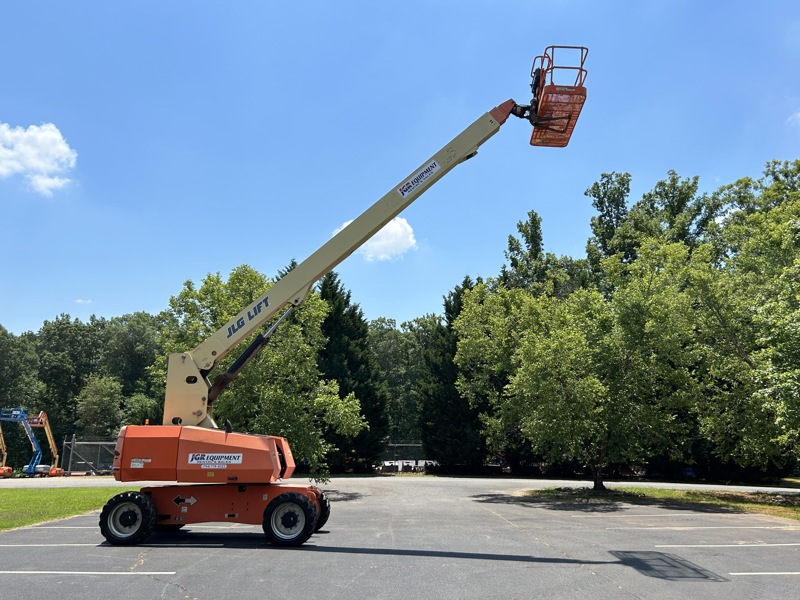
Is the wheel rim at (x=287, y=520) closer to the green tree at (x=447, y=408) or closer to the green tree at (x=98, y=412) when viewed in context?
the green tree at (x=447, y=408)

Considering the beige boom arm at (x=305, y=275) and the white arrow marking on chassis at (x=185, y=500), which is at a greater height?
the beige boom arm at (x=305, y=275)

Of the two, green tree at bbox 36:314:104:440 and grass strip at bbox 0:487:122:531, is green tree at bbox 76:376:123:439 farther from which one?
grass strip at bbox 0:487:122:531

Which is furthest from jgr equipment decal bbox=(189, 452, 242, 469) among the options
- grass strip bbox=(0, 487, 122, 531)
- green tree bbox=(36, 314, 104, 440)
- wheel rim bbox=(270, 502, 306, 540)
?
green tree bbox=(36, 314, 104, 440)

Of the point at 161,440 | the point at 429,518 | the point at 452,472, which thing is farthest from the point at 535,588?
the point at 452,472

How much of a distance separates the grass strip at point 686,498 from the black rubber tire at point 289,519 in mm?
13886

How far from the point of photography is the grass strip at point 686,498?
64.8ft

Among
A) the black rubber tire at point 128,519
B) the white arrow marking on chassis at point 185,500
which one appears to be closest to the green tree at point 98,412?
the black rubber tire at point 128,519

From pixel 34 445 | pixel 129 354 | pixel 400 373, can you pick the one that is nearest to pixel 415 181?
pixel 34 445

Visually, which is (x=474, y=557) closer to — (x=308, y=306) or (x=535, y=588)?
(x=535, y=588)

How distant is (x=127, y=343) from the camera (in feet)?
246

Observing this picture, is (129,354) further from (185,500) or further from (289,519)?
(289,519)

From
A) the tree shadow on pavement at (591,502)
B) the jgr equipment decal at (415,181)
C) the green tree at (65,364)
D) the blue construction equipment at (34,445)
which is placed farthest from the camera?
the green tree at (65,364)

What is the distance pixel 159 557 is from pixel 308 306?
56.0 ft

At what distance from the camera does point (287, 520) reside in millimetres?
10844
